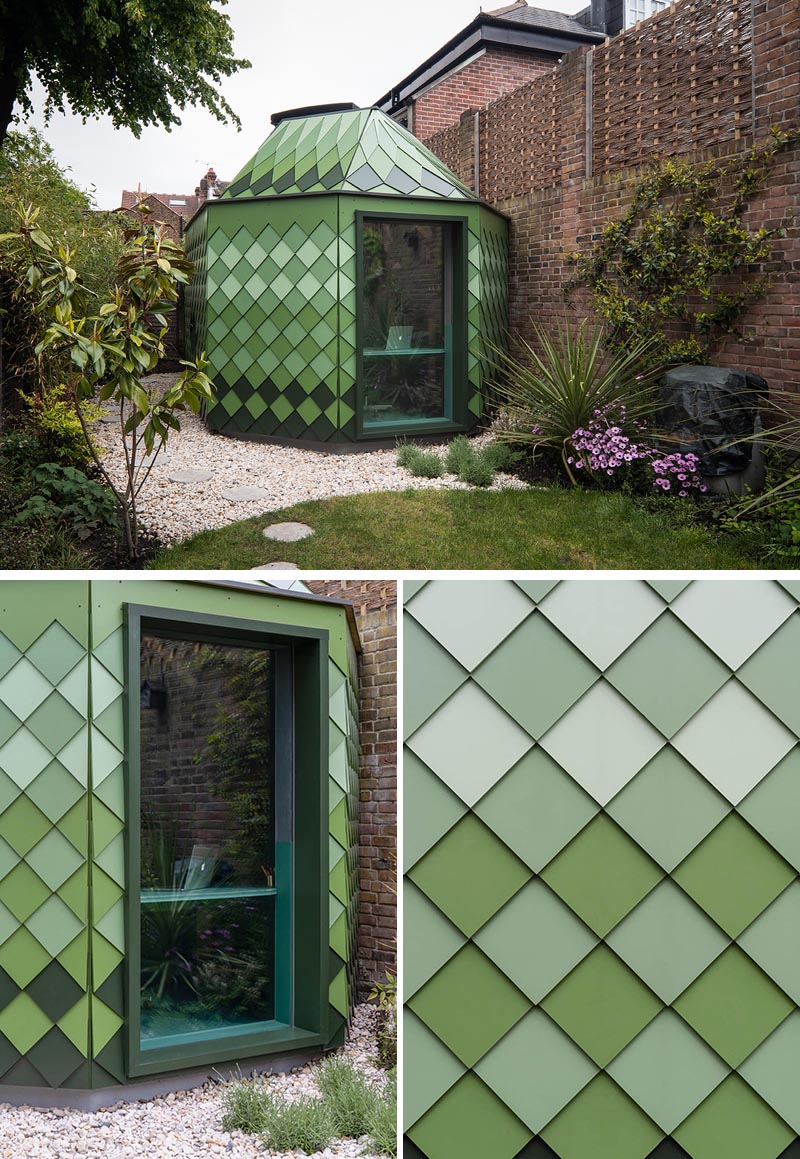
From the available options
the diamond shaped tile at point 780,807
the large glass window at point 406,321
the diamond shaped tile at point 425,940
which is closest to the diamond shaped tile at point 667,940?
the diamond shaped tile at point 780,807

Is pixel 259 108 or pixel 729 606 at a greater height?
pixel 259 108

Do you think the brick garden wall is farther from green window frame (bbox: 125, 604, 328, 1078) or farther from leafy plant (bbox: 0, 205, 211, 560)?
green window frame (bbox: 125, 604, 328, 1078)

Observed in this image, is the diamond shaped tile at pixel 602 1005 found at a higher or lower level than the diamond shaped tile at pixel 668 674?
lower

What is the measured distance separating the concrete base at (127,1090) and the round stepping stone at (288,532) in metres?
3.14

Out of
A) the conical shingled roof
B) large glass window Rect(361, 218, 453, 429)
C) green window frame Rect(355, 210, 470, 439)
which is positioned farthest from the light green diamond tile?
the conical shingled roof

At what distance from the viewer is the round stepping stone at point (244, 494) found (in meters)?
6.77

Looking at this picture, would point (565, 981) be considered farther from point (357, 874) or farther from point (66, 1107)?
point (357, 874)

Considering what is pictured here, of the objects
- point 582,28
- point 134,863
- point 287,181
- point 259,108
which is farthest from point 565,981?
point 582,28

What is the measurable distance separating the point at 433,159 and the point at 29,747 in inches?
280

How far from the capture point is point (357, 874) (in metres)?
5.52

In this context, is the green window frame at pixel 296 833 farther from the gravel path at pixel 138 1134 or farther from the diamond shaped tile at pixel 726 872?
the diamond shaped tile at pixel 726 872

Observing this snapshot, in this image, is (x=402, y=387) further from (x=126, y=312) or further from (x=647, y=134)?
(x=126, y=312)

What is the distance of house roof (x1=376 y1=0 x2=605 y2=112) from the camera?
53.1ft

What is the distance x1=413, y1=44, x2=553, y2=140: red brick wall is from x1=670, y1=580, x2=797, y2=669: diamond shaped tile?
16.2m
